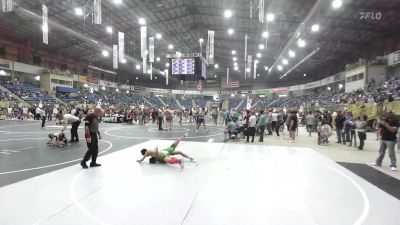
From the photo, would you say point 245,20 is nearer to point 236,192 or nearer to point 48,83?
point 236,192

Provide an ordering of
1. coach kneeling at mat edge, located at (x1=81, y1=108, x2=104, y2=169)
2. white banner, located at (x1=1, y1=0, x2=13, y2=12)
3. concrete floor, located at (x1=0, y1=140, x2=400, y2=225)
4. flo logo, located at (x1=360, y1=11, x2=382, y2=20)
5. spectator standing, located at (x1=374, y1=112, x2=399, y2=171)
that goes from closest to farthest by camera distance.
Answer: concrete floor, located at (x1=0, y1=140, x2=400, y2=225) → coach kneeling at mat edge, located at (x1=81, y1=108, x2=104, y2=169) → spectator standing, located at (x1=374, y1=112, x2=399, y2=171) → white banner, located at (x1=1, y1=0, x2=13, y2=12) → flo logo, located at (x1=360, y1=11, x2=382, y2=20)

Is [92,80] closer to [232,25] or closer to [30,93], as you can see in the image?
[30,93]

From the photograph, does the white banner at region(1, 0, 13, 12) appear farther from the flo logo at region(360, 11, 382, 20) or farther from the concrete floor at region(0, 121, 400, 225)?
the flo logo at region(360, 11, 382, 20)

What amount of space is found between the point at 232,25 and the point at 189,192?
24.3 m

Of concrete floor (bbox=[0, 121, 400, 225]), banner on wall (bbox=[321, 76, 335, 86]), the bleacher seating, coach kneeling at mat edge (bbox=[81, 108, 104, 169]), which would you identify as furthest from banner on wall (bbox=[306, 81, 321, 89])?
coach kneeling at mat edge (bbox=[81, 108, 104, 169])

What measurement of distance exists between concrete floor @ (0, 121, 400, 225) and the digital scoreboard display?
11250 mm

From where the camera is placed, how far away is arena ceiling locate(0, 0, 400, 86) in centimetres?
1738

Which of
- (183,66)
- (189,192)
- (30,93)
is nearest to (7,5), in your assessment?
(183,66)

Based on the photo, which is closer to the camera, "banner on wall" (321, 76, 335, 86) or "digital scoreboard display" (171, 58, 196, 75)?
"digital scoreboard display" (171, 58, 196, 75)

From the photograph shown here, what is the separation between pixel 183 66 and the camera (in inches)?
709

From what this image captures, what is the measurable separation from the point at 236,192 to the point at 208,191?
0.55 metres

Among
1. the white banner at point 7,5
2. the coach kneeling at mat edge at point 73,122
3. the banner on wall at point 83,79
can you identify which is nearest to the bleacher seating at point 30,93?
the banner on wall at point 83,79

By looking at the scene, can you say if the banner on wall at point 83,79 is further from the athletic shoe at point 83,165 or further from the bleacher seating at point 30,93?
the athletic shoe at point 83,165

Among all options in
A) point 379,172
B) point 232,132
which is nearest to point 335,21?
point 232,132
